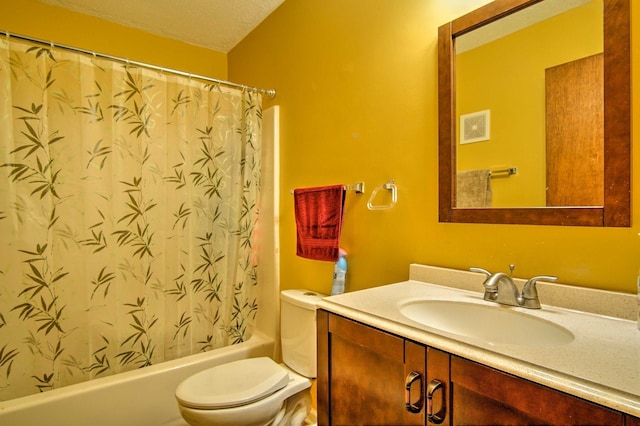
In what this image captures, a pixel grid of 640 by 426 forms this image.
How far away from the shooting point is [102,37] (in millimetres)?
2285

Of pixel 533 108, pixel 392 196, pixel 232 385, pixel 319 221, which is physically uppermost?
pixel 533 108

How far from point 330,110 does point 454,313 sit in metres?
1.15

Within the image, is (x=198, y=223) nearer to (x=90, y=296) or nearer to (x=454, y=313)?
(x=90, y=296)

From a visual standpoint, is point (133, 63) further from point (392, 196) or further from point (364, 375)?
point (364, 375)

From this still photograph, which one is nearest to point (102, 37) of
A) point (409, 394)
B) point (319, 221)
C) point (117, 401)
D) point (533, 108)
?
point (319, 221)

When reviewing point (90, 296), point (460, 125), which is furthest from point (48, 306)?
point (460, 125)

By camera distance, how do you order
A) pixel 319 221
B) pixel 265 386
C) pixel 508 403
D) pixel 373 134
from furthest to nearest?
pixel 319 221 < pixel 373 134 < pixel 265 386 < pixel 508 403

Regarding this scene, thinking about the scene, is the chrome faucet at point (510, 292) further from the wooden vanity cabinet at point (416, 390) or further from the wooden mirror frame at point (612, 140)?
the wooden vanity cabinet at point (416, 390)

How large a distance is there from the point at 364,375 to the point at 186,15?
7.73 ft

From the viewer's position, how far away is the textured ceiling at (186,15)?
211 cm

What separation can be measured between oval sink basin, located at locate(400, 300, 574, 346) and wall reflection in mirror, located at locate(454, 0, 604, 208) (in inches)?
13.4

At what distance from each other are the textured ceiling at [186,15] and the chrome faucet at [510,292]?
78.1 inches

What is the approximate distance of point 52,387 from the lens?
163 centimetres

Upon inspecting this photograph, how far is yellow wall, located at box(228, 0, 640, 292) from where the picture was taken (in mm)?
996
